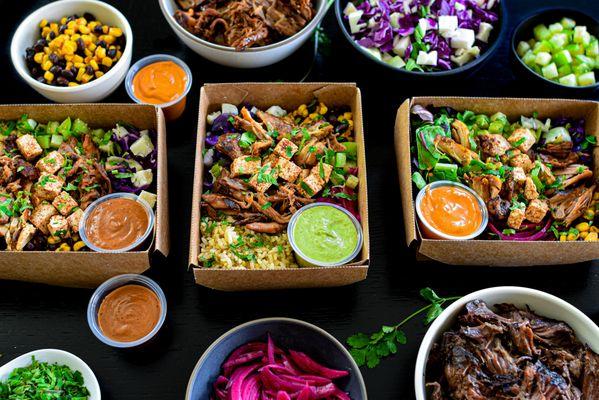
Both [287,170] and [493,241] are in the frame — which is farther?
[287,170]

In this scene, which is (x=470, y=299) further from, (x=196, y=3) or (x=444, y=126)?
(x=196, y=3)

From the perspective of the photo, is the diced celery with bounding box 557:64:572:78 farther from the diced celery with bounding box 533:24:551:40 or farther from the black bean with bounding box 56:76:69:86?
the black bean with bounding box 56:76:69:86

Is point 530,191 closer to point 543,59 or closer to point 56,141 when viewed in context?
point 543,59

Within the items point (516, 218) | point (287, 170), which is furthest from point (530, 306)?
point (287, 170)

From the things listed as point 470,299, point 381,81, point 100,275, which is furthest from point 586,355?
point 100,275

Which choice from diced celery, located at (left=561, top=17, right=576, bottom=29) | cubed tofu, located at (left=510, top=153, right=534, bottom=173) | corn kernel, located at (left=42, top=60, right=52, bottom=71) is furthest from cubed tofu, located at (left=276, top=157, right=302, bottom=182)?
diced celery, located at (left=561, top=17, right=576, bottom=29)

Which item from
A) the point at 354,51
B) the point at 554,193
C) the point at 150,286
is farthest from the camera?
the point at 354,51

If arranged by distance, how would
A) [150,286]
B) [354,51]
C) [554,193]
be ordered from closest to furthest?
[150,286], [554,193], [354,51]
